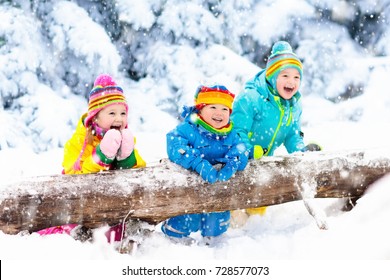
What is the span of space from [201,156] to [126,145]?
1.95 ft

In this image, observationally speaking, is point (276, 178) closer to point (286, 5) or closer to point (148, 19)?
point (148, 19)

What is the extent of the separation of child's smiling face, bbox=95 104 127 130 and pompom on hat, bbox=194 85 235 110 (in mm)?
642

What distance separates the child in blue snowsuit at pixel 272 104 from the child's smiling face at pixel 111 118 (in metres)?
1.07

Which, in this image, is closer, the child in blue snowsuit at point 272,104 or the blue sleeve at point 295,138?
the child in blue snowsuit at point 272,104

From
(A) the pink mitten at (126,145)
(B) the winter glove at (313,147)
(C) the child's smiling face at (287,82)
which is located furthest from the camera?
(B) the winter glove at (313,147)

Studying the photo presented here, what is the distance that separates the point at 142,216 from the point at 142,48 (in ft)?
14.1

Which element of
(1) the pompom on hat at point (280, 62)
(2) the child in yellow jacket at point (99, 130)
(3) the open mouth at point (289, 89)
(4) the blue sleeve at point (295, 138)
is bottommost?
(2) the child in yellow jacket at point (99, 130)

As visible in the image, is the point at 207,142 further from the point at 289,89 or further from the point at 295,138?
the point at 295,138

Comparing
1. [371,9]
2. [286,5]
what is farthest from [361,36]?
[286,5]

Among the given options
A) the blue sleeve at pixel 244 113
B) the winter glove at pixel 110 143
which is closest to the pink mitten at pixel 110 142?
the winter glove at pixel 110 143

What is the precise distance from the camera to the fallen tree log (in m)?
3.14

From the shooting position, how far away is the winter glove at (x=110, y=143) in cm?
322

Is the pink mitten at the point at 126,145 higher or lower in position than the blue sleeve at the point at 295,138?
lower

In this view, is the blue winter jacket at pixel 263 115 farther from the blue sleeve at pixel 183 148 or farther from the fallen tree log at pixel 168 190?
the blue sleeve at pixel 183 148
